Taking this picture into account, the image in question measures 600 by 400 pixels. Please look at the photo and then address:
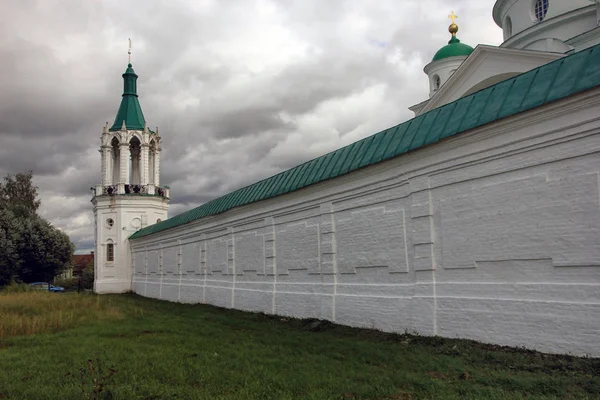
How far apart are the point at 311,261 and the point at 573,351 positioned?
7.05 metres

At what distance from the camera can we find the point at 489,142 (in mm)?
8008

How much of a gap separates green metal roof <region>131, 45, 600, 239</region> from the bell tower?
21.4m

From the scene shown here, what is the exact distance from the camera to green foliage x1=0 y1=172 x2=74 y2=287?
35156mm

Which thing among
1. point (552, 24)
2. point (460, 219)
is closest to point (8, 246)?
point (552, 24)

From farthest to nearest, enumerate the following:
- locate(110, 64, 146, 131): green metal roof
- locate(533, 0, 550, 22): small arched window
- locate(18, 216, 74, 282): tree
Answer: locate(18, 216, 74, 282): tree → locate(110, 64, 146, 131): green metal roof → locate(533, 0, 550, 22): small arched window

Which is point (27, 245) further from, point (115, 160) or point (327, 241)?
point (327, 241)

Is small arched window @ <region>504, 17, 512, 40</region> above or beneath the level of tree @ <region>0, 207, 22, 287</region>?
above

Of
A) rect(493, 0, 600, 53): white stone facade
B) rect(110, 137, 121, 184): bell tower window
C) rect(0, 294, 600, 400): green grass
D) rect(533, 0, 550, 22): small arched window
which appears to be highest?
rect(533, 0, 550, 22): small arched window

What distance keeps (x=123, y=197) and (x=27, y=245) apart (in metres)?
9.48

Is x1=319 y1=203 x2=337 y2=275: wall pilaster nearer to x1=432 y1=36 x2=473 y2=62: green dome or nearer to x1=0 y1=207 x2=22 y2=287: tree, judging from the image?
x1=432 y1=36 x2=473 y2=62: green dome

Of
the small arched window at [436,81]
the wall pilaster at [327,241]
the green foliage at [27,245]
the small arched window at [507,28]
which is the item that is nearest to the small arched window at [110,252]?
the green foliage at [27,245]

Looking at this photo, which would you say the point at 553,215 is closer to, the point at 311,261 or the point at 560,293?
the point at 560,293

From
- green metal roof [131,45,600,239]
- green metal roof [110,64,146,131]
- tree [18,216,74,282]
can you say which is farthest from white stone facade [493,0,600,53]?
tree [18,216,74,282]

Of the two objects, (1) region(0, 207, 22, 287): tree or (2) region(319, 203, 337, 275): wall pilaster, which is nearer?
(2) region(319, 203, 337, 275): wall pilaster
